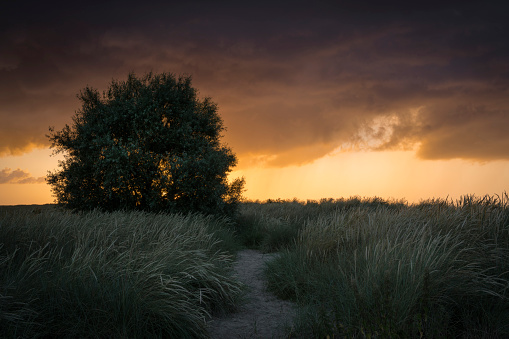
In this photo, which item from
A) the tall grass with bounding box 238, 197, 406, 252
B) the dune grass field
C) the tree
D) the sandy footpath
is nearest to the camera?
the dune grass field

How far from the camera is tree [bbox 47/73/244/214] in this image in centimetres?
1460

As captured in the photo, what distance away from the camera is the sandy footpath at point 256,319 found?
16.2 ft

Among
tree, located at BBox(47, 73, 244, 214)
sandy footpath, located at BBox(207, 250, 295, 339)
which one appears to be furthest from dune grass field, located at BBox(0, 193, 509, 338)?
tree, located at BBox(47, 73, 244, 214)

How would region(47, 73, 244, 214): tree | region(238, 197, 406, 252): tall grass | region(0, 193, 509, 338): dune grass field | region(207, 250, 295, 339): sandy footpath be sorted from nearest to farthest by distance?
region(0, 193, 509, 338): dune grass field
region(207, 250, 295, 339): sandy footpath
region(238, 197, 406, 252): tall grass
region(47, 73, 244, 214): tree

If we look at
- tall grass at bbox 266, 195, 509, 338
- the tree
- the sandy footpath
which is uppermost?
the tree

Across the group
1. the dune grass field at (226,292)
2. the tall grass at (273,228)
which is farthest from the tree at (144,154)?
the dune grass field at (226,292)

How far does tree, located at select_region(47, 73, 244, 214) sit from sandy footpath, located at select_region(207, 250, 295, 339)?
7.86m

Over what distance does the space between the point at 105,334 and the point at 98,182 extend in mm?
12884

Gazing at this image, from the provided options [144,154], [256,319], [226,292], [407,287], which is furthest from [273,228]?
[407,287]

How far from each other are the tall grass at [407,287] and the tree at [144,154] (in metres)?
8.33

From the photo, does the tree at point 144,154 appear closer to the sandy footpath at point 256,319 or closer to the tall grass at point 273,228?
the tall grass at point 273,228

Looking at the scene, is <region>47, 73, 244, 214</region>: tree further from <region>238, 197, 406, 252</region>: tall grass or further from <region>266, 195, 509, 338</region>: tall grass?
<region>266, 195, 509, 338</region>: tall grass

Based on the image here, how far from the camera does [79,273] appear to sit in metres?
4.70

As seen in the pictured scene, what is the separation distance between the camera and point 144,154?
14.7m
